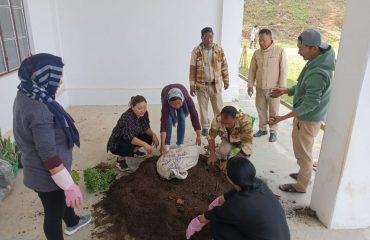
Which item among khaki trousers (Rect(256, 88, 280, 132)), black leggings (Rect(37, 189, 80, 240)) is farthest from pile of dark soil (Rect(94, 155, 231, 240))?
khaki trousers (Rect(256, 88, 280, 132))

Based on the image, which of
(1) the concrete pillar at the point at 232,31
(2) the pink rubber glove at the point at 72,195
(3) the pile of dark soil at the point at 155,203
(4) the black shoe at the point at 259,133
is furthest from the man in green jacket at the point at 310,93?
(1) the concrete pillar at the point at 232,31

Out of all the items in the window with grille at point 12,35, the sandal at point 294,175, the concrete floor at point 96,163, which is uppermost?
the window with grille at point 12,35

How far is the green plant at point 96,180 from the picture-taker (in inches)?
127

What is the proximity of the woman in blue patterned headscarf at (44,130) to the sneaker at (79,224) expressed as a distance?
2.23 ft

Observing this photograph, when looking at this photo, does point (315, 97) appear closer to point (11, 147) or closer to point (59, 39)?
point (11, 147)

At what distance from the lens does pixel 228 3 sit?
5.79m

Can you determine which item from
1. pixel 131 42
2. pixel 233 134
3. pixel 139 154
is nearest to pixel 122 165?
pixel 139 154

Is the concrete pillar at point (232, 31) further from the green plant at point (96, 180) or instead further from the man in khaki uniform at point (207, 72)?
the green plant at point (96, 180)

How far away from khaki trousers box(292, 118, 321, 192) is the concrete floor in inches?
7.0

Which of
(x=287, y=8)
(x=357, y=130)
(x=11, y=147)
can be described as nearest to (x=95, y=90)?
(x=11, y=147)

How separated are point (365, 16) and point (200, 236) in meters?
2.05

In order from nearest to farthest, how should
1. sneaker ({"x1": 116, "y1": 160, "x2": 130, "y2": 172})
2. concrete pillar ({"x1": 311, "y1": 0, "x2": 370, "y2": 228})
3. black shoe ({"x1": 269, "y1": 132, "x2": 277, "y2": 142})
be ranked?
concrete pillar ({"x1": 311, "y1": 0, "x2": 370, "y2": 228}), sneaker ({"x1": 116, "y1": 160, "x2": 130, "y2": 172}), black shoe ({"x1": 269, "y1": 132, "x2": 277, "y2": 142})

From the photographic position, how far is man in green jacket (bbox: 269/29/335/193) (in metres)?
2.79

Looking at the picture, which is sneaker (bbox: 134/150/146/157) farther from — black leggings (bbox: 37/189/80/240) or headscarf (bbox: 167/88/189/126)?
black leggings (bbox: 37/189/80/240)
